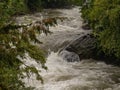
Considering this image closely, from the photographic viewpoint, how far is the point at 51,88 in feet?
39.2

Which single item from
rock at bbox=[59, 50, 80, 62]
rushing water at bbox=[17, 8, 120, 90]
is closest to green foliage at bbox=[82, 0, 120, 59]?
rushing water at bbox=[17, 8, 120, 90]

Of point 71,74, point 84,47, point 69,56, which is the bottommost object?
point 71,74

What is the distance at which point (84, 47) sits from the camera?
16.5m

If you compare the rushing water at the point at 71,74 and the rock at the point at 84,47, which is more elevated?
the rock at the point at 84,47

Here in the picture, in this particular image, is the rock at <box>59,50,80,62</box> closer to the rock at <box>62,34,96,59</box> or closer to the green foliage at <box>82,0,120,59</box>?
the rock at <box>62,34,96,59</box>

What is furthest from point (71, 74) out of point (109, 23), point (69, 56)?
point (109, 23)

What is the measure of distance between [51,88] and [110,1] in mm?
4963

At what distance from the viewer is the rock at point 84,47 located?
16.4m

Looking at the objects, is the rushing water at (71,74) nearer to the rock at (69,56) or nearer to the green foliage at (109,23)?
the rock at (69,56)

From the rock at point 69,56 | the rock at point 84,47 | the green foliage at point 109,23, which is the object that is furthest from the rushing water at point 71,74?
the green foliage at point 109,23

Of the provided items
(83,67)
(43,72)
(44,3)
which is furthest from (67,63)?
(44,3)

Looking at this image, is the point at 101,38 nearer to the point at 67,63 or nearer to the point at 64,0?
the point at 67,63

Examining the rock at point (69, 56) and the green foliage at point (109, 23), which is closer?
the green foliage at point (109, 23)

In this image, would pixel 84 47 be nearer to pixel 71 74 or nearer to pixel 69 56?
pixel 69 56
